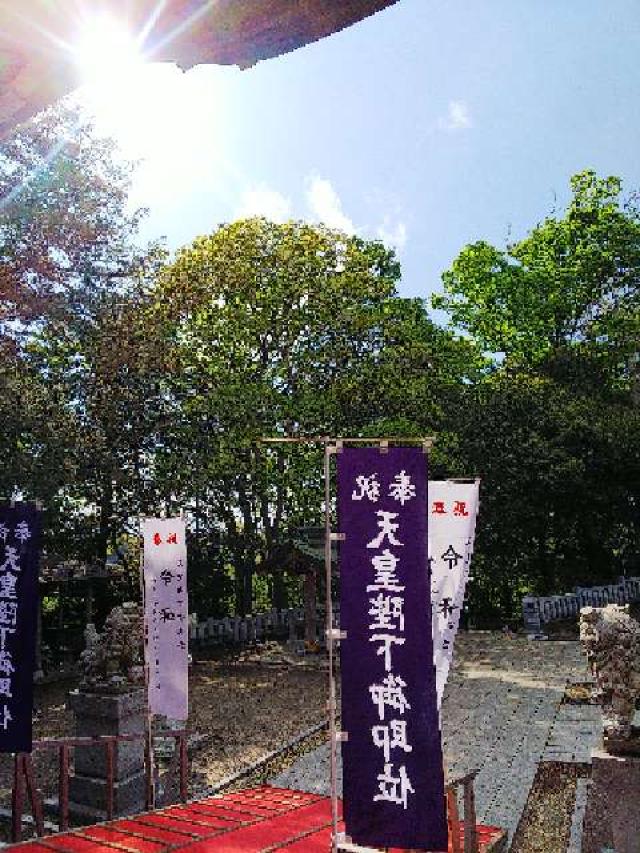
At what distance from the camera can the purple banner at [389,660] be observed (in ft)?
16.5

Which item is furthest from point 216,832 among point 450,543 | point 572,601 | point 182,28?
point 572,601

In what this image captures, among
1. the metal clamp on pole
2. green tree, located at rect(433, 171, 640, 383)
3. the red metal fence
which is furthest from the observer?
green tree, located at rect(433, 171, 640, 383)

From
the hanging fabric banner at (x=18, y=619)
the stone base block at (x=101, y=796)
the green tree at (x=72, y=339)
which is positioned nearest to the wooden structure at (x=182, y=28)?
the hanging fabric banner at (x=18, y=619)

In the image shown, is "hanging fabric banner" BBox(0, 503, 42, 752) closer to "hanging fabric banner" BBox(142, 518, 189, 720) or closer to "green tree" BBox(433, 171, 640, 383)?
"hanging fabric banner" BBox(142, 518, 189, 720)

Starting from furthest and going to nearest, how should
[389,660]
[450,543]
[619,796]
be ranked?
[619,796], [450,543], [389,660]

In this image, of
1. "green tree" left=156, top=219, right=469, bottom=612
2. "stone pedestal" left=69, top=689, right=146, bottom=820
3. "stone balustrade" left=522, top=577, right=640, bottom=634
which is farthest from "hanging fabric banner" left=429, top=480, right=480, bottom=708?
"stone balustrade" left=522, top=577, right=640, bottom=634

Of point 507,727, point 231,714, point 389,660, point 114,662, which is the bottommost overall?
point 231,714

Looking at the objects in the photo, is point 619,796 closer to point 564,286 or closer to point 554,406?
point 554,406

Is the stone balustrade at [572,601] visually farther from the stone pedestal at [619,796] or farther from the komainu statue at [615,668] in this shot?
the stone pedestal at [619,796]

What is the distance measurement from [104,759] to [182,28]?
867cm

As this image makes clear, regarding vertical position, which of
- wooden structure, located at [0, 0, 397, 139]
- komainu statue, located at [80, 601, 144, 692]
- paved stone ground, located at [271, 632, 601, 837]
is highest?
wooden structure, located at [0, 0, 397, 139]

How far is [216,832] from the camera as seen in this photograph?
7059mm

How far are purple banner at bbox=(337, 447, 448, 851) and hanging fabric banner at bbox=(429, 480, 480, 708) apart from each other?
98 centimetres

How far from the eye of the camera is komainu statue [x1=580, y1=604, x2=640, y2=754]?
22.6ft
